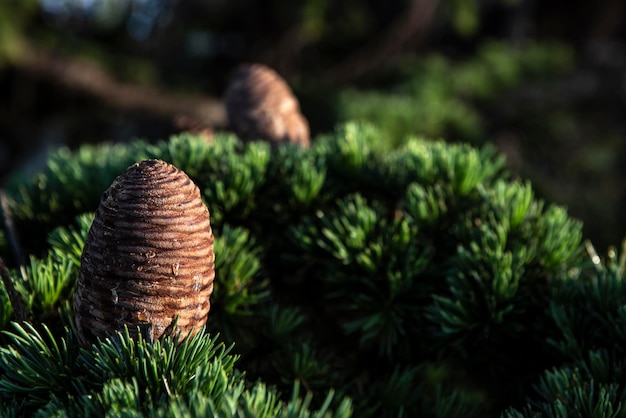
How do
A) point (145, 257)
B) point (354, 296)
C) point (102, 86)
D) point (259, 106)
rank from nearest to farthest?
point (145, 257) < point (354, 296) < point (259, 106) < point (102, 86)

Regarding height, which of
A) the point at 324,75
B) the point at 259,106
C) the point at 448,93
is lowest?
the point at 259,106

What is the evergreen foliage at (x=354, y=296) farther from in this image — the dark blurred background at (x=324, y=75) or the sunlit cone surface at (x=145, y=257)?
the dark blurred background at (x=324, y=75)

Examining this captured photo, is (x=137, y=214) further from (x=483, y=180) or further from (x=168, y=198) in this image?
(x=483, y=180)

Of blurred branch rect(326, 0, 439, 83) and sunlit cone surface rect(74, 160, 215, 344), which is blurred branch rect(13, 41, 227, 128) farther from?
sunlit cone surface rect(74, 160, 215, 344)

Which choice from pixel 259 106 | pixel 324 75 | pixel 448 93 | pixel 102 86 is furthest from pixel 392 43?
pixel 259 106

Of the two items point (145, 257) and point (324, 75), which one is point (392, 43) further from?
point (145, 257)
